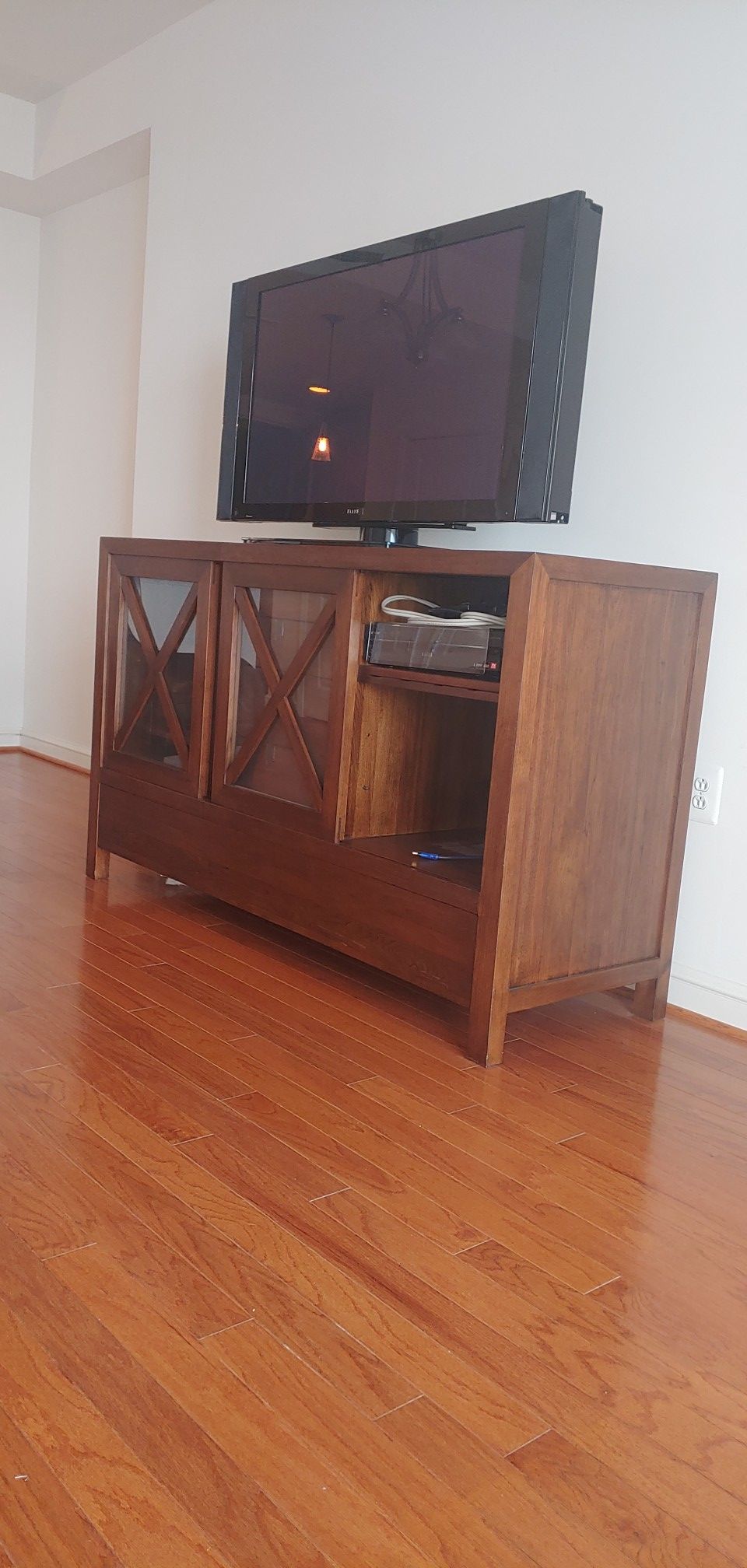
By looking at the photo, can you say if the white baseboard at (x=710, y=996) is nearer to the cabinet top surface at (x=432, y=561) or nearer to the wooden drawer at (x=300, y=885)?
the wooden drawer at (x=300, y=885)

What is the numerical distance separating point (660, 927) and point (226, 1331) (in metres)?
1.26

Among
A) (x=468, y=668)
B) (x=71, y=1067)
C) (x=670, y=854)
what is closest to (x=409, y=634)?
(x=468, y=668)

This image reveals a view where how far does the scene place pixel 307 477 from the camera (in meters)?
2.59

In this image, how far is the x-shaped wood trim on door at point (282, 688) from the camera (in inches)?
86.5

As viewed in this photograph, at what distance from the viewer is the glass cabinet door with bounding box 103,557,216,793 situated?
2516 millimetres

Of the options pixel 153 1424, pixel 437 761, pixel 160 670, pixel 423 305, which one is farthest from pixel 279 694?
pixel 153 1424

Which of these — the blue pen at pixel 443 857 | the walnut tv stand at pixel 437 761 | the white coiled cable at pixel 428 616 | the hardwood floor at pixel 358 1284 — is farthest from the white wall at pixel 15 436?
the blue pen at pixel 443 857

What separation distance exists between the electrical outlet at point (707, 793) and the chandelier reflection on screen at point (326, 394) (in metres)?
1.01

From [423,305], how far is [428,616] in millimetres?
639

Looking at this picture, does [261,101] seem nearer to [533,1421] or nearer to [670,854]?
[670,854]

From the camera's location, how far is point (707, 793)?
7.18 feet

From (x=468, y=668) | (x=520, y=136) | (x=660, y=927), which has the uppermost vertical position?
(x=520, y=136)

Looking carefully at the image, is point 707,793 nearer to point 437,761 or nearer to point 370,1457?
point 437,761

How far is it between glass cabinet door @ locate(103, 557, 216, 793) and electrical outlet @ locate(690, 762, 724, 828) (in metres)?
1.00
